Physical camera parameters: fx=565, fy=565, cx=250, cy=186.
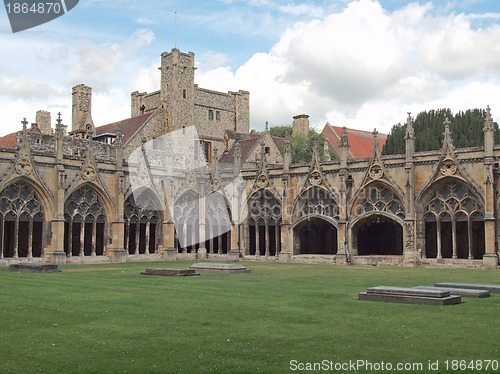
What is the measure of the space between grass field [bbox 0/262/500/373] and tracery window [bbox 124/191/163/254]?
810 inches

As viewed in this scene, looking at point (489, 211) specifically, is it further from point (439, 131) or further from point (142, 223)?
point (439, 131)

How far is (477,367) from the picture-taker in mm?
7066

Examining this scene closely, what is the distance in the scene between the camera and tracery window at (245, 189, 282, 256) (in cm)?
3669

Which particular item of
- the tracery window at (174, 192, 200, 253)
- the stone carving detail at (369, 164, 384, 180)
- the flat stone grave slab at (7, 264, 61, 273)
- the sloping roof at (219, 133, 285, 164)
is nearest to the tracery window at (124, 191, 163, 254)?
the tracery window at (174, 192, 200, 253)

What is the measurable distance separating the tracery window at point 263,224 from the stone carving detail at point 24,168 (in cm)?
1403

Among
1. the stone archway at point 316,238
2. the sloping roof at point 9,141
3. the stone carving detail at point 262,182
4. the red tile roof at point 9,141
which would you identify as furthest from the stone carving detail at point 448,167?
the red tile roof at point 9,141

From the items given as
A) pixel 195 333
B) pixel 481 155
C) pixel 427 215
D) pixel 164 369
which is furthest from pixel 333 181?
pixel 164 369

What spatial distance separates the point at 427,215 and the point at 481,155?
4.27 meters

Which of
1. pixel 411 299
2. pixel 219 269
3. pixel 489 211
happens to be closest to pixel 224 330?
pixel 411 299

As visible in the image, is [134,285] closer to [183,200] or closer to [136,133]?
[183,200]

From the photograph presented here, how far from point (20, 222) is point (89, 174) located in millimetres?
4844

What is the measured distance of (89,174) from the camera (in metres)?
33.8

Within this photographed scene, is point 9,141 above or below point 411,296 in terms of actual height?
above

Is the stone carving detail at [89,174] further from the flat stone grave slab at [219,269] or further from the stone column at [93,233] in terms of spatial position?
the flat stone grave slab at [219,269]
